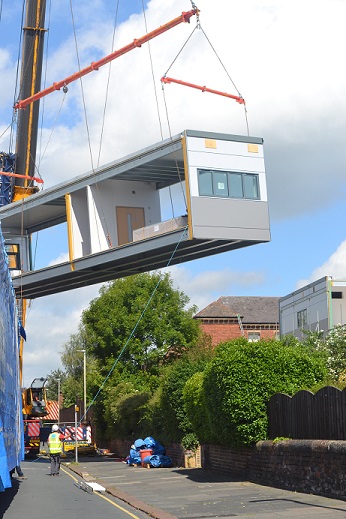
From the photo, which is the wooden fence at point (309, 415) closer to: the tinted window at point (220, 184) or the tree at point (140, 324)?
the tinted window at point (220, 184)

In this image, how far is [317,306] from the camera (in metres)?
56.8

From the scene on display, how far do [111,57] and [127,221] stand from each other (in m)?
17.1

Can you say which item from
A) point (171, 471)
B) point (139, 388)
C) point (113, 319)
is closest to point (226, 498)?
point (171, 471)

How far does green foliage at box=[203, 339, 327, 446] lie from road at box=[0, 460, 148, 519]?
3.62 m

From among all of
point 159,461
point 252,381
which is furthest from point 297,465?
A: point 159,461

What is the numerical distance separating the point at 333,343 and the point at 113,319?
27253 millimetres

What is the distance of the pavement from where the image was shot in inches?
598

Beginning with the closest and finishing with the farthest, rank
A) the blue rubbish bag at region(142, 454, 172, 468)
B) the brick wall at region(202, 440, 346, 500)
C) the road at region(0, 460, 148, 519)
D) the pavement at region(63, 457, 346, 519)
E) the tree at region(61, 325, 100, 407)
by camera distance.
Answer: the pavement at region(63, 457, 346, 519) → the road at region(0, 460, 148, 519) → the brick wall at region(202, 440, 346, 500) → the blue rubbish bag at region(142, 454, 172, 468) → the tree at region(61, 325, 100, 407)

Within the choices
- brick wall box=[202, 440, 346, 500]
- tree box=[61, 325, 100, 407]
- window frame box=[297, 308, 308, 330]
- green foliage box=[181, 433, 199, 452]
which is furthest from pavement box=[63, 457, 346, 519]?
tree box=[61, 325, 100, 407]

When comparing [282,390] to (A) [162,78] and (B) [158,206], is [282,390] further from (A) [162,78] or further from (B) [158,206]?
(A) [162,78]

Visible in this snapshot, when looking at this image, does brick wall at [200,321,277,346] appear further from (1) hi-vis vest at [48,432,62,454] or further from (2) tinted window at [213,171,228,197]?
(1) hi-vis vest at [48,432,62,454]

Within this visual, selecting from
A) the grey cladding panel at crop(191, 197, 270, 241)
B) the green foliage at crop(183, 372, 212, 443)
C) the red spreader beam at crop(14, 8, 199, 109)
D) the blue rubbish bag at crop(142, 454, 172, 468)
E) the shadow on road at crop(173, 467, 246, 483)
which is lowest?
the blue rubbish bag at crop(142, 454, 172, 468)

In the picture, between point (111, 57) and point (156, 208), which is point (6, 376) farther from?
point (111, 57)

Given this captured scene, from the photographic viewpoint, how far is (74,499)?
786 inches
